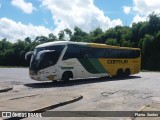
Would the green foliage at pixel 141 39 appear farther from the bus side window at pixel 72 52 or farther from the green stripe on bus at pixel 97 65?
the bus side window at pixel 72 52

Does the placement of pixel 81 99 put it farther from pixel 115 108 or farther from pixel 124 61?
pixel 124 61

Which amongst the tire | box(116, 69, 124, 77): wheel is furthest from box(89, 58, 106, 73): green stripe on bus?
the tire

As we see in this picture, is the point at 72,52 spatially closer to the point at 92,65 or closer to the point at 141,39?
the point at 92,65

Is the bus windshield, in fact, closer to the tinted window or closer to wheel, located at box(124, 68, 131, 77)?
the tinted window

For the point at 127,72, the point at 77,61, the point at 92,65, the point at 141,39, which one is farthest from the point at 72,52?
the point at 141,39

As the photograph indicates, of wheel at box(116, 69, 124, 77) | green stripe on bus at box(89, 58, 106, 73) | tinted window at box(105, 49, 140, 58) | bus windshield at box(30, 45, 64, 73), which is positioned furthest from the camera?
wheel at box(116, 69, 124, 77)

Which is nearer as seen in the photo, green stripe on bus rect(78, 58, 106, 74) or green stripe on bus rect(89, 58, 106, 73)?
green stripe on bus rect(78, 58, 106, 74)

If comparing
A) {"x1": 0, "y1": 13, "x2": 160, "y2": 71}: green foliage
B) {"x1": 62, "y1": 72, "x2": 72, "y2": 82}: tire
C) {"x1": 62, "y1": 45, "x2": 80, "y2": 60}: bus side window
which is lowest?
{"x1": 62, "y1": 72, "x2": 72, "y2": 82}: tire

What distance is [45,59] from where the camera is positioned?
21.5 meters

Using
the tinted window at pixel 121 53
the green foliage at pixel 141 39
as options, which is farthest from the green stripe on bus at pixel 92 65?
the green foliage at pixel 141 39

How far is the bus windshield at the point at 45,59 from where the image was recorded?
21484mm

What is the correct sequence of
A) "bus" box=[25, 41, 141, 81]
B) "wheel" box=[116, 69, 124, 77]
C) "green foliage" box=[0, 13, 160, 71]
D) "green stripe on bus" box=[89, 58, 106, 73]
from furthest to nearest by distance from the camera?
"green foliage" box=[0, 13, 160, 71] < "wheel" box=[116, 69, 124, 77] < "green stripe on bus" box=[89, 58, 106, 73] < "bus" box=[25, 41, 141, 81]

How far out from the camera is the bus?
21672 mm

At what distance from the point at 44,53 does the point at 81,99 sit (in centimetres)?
801
